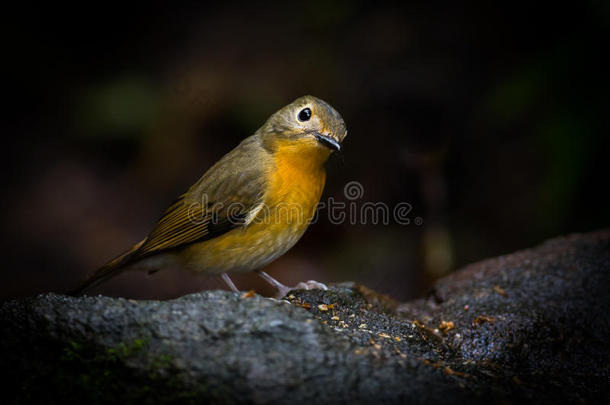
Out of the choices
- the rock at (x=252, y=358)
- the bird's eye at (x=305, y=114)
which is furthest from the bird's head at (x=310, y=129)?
the rock at (x=252, y=358)

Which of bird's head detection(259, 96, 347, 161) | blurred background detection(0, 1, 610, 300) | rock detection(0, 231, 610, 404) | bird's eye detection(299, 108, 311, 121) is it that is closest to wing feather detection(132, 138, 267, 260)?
bird's head detection(259, 96, 347, 161)

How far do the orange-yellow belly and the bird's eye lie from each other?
0.18m

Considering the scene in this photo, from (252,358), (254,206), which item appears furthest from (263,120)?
(252,358)

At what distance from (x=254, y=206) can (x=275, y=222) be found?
0.16m

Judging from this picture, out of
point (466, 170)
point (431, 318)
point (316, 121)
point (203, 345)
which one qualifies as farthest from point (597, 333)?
point (466, 170)

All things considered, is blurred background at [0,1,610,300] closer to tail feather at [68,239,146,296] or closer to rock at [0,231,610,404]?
tail feather at [68,239,146,296]

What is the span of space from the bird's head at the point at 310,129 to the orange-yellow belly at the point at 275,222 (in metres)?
0.05

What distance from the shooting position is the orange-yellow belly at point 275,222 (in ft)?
11.2

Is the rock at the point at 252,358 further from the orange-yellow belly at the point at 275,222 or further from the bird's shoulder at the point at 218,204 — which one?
the bird's shoulder at the point at 218,204

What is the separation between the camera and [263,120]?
255 inches

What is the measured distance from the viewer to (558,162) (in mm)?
4941

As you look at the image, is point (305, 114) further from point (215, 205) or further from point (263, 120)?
point (263, 120)

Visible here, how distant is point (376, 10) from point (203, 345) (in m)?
6.18

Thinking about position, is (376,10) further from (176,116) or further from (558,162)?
(558,162)
